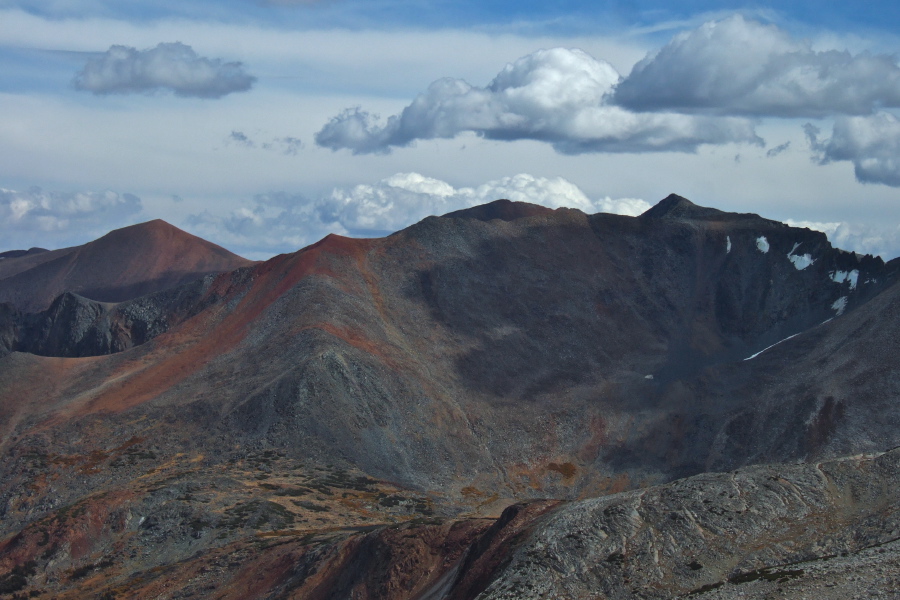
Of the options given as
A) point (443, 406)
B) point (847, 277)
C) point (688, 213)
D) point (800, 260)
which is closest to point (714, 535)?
point (443, 406)

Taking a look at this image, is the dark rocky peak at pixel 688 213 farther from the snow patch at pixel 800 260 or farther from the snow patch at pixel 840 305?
the snow patch at pixel 840 305

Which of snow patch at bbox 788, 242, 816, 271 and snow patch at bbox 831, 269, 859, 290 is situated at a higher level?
snow patch at bbox 788, 242, 816, 271

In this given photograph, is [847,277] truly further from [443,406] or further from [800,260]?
[443,406]

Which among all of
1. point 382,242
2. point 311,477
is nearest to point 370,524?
point 311,477

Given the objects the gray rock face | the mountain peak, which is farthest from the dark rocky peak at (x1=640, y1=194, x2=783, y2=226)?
the gray rock face

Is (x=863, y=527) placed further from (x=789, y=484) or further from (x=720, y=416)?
(x=720, y=416)

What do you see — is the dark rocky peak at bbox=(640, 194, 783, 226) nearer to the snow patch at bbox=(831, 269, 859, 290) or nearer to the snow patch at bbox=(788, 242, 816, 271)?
the snow patch at bbox=(788, 242, 816, 271)

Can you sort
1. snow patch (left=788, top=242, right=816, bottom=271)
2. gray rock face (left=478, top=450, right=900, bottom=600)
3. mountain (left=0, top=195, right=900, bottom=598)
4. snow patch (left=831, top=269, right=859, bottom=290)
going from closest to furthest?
1. gray rock face (left=478, top=450, right=900, bottom=600)
2. mountain (left=0, top=195, right=900, bottom=598)
3. snow patch (left=831, top=269, right=859, bottom=290)
4. snow patch (left=788, top=242, right=816, bottom=271)

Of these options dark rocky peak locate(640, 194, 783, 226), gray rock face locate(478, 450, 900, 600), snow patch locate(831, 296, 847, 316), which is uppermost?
dark rocky peak locate(640, 194, 783, 226)
